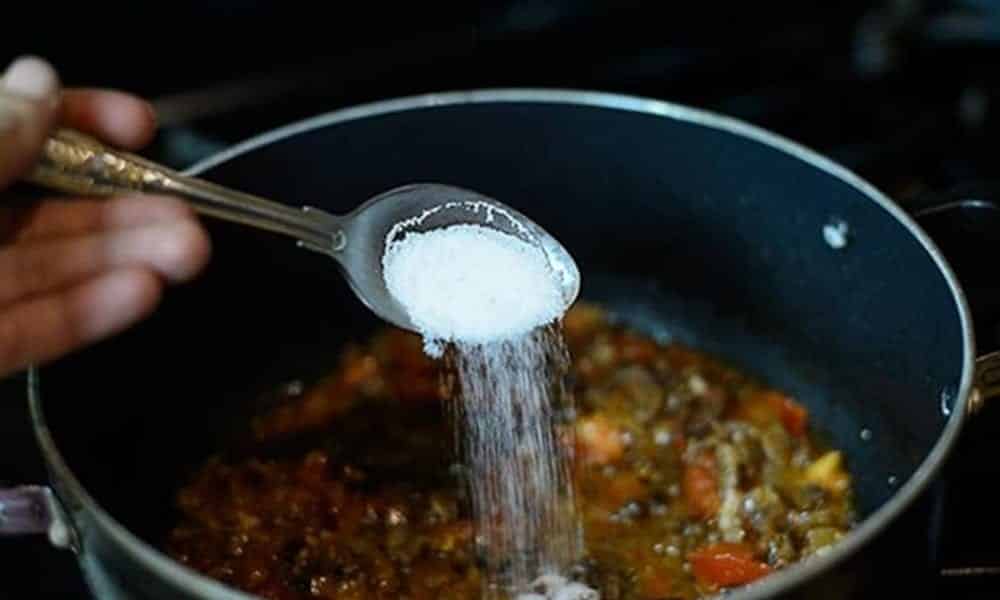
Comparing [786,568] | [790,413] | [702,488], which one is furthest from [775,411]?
[786,568]

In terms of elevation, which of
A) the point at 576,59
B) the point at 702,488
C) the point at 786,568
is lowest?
the point at 786,568

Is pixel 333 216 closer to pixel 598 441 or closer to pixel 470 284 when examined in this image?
pixel 470 284

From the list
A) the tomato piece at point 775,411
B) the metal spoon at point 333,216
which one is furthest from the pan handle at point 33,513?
the tomato piece at point 775,411

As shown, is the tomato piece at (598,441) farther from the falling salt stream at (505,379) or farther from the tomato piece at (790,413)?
the tomato piece at (790,413)

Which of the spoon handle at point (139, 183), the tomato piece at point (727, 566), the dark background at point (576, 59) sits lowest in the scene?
the tomato piece at point (727, 566)

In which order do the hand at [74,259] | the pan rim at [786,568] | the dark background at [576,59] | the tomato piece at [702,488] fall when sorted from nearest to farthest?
the pan rim at [786,568], the hand at [74,259], the tomato piece at [702,488], the dark background at [576,59]

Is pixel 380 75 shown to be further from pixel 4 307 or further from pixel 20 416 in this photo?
pixel 4 307

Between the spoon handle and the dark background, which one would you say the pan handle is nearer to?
the spoon handle

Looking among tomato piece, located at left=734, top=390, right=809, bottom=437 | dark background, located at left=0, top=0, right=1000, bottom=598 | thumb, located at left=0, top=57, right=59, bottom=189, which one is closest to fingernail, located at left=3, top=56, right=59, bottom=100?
thumb, located at left=0, top=57, right=59, bottom=189
